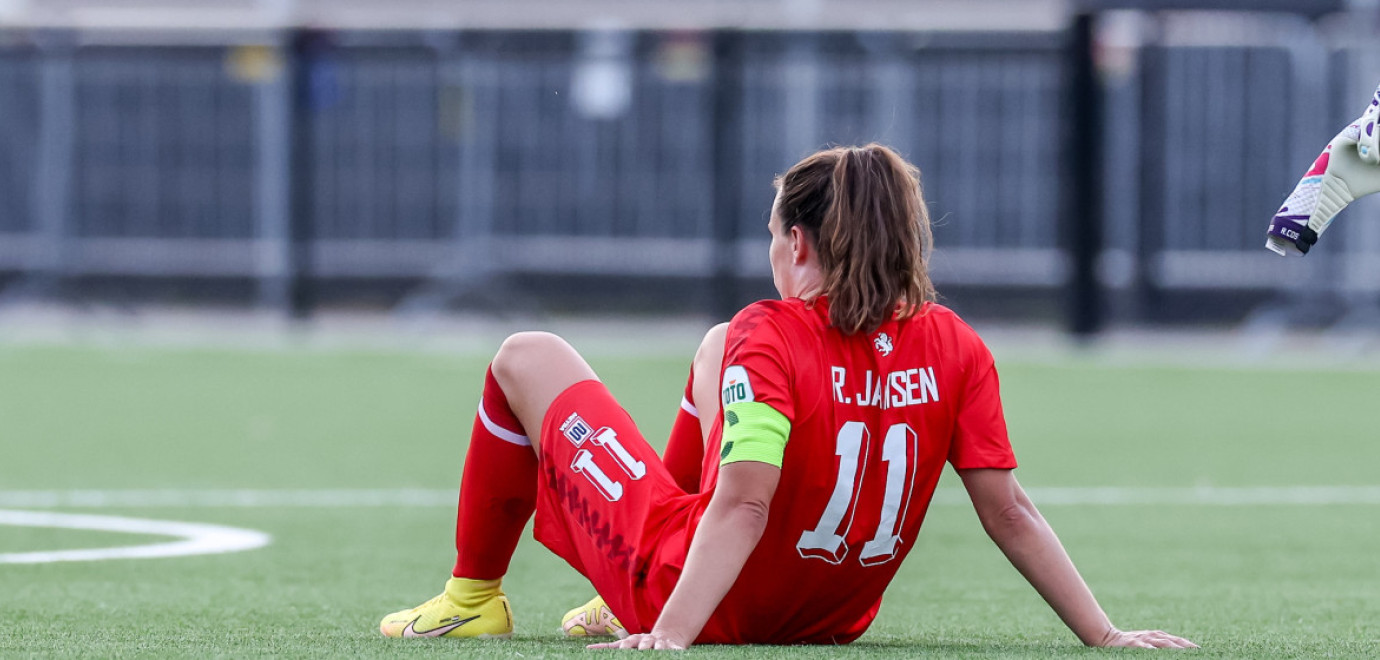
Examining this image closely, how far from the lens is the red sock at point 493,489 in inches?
160

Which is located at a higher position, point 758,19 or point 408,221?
point 758,19

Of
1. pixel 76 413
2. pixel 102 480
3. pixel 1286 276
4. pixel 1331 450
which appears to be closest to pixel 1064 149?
pixel 1286 276

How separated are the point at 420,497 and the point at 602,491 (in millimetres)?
3544

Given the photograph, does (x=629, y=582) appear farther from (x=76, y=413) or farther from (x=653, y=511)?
(x=76, y=413)

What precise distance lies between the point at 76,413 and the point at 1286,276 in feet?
33.7

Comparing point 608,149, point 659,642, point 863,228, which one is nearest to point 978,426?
point 863,228

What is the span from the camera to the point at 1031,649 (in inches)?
153

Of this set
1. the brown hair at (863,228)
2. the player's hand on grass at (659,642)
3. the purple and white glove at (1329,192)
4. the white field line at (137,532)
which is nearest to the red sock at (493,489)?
the player's hand on grass at (659,642)

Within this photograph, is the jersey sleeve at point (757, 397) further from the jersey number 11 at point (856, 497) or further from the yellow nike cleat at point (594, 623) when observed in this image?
the yellow nike cleat at point (594, 623)

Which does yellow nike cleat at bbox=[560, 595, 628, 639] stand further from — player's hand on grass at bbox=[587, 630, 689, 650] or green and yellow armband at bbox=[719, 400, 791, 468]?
green and yellow armband at bbox=[719, 400, 791, 468]

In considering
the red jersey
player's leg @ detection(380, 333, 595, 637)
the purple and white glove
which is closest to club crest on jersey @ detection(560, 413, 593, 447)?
player's leg @ detection(380, 333, 595, 637)

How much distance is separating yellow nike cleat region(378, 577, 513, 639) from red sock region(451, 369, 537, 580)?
1.1 inches

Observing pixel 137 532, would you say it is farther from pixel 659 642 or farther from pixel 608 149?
pixel 608 149

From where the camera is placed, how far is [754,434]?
3410 millimetres
